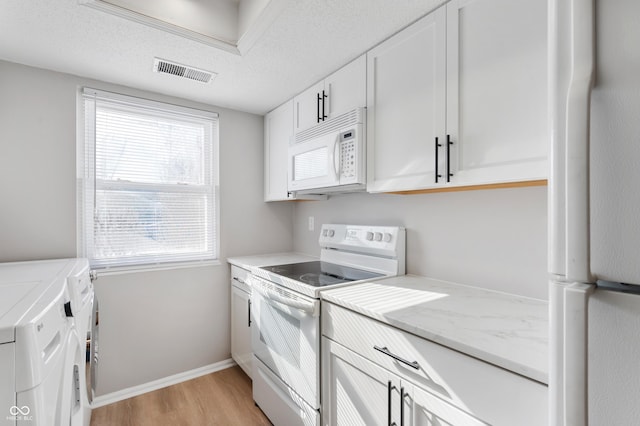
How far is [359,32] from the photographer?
159cm

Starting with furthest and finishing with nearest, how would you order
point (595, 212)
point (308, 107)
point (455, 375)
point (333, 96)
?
point (308, 107)
point (333, 96)
point (455, 375)
point (595, 212)

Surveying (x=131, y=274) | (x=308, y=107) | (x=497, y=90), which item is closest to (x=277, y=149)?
(x=308, y=107)

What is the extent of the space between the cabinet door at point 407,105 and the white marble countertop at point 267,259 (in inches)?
41.0

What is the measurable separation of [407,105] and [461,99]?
0.28 metres

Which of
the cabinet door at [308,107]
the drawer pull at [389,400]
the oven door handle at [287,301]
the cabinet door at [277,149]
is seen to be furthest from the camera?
the cabinet door at [277,149]

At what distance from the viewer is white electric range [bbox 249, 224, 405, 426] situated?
158 centimetres

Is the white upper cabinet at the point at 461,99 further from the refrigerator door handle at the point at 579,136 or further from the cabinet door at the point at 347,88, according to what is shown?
the refrigerator door handle at the point at 579,136

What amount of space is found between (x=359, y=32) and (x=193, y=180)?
1.71 metres

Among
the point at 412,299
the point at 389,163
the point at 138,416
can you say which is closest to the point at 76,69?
the point at 389,163

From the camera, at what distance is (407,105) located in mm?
1542

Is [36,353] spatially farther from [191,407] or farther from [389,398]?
[191,407]

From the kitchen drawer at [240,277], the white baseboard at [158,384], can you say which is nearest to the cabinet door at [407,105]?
the kitchen drawer at [240,277]

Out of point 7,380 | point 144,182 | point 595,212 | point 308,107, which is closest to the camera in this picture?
point 595,212

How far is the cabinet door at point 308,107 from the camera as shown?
2.12 metres
